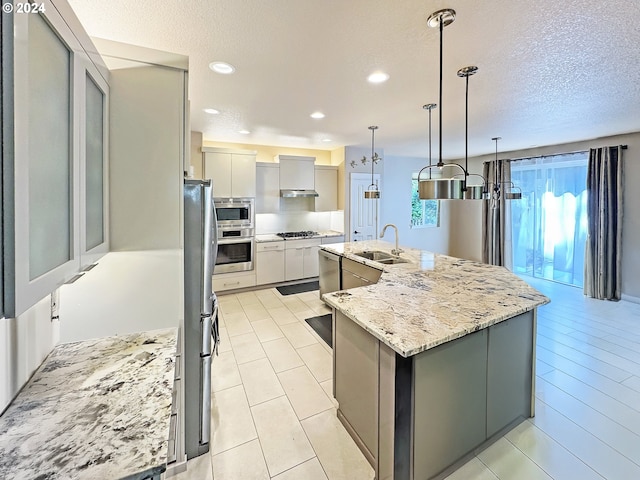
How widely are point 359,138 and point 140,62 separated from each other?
3.94 metres

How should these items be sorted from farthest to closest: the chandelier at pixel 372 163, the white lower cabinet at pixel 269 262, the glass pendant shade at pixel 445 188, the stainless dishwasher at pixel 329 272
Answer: the white lower cabinet at pixel 269 262 < the chandelier at pixel 372 163 < the stainless dishwasher at pixel 329 272 < the glass pendant shade at pixel 445 188

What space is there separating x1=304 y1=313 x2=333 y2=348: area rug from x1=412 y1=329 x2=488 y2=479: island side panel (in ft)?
5.55

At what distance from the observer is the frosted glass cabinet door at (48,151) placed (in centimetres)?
71

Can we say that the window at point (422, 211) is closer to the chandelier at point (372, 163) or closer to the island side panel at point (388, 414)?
the chandelier at point (372, 163)

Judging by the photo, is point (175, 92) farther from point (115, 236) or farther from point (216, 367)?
point (216, 367)

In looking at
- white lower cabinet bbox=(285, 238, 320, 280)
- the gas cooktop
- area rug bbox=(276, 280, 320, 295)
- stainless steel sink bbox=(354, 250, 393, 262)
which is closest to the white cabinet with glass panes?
stainless steel sink bbox=(354, 250, 393, 262)

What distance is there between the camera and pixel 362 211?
599 cm

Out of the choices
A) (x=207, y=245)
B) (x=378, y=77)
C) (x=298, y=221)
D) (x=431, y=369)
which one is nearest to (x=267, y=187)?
(x=298, y=221)

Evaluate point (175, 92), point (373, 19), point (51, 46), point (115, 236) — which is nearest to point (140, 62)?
point (175, 92)

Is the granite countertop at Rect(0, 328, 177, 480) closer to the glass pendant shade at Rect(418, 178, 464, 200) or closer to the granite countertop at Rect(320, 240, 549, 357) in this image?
the granite countertop at Rect(320, 240, 549, 357)

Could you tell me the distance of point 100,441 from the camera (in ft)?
2.80

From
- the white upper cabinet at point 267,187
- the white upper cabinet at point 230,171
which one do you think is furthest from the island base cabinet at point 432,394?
the white upper cabinet at point 267,187

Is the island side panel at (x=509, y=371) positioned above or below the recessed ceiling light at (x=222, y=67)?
below

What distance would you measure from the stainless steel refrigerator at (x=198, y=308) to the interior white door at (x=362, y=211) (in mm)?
4326
